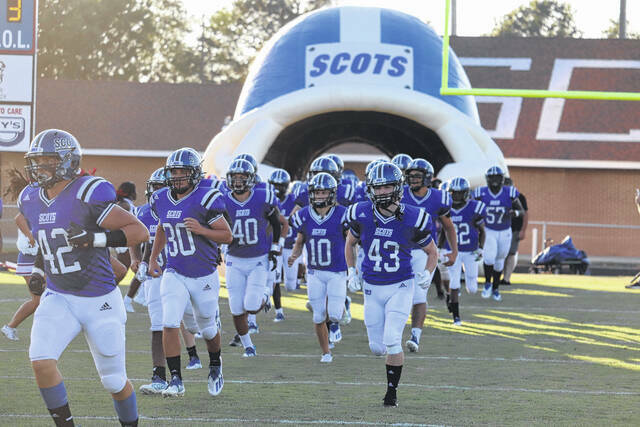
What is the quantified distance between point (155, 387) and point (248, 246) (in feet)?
8.53

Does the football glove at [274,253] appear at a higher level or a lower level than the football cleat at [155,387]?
higher

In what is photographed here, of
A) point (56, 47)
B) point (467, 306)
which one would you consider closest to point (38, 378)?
point (467, 306)

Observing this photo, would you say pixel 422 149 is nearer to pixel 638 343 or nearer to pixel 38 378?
pixel 638 343

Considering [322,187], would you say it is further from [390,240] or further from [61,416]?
[61,416]

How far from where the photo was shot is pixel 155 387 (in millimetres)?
7379

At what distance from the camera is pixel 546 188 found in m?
29.6

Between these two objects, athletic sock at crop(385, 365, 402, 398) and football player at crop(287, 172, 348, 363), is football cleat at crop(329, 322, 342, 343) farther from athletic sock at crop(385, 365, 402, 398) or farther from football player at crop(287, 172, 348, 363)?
athletic sock at crop(385, 365, 402, 398)

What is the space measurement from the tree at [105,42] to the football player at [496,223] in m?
35.5

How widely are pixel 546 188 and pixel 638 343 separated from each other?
19320 millimetres

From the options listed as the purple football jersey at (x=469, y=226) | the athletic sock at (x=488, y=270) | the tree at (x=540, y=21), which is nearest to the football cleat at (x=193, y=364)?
the purple football jersey at (x=469, y=226)

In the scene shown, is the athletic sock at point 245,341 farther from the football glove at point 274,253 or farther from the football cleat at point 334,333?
the football cleat at point 334,333

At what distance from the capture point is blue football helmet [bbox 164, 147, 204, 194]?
7320 millimetres

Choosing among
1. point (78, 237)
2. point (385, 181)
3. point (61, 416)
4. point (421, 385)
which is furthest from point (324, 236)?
point (61, 416)

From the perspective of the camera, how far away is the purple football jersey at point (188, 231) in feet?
24.3
